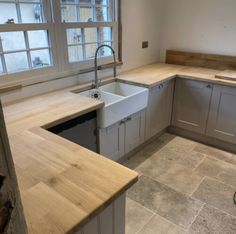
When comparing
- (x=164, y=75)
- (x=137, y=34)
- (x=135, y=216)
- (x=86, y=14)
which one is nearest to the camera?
(x=135, y=216)

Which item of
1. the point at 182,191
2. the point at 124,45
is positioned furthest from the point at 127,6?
the point at 182,191

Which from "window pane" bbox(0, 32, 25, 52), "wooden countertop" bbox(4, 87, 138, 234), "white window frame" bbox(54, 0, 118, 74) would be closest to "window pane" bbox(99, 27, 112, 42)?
"white window frame" bbox(54, 0, 118, 74)

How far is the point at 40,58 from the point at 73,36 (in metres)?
0.43

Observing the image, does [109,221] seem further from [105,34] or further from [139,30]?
[139,30]

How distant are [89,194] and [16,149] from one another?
0.56 metres

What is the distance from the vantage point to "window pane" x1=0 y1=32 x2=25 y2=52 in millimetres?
1872

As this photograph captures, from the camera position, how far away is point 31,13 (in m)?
1.99

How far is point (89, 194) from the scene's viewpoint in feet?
2.96

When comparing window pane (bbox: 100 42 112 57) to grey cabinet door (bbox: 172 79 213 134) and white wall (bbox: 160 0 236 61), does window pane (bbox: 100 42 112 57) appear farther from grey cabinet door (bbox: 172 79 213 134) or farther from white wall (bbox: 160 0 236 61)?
white wall (bbox: 160 0 236 61)

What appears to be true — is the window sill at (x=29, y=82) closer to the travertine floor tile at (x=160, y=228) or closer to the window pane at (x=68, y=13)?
the window pane at (x=68, y=13)

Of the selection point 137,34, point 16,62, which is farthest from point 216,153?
point 16,62

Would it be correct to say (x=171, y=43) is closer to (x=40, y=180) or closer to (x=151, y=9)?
(x=151, y=9)

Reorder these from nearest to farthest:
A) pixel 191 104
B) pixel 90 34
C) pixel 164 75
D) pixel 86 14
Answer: pixel 86 14 → pixel 90 34 → pixel 164 75 → pixel 191 104

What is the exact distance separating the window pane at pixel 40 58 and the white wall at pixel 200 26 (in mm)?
1933
